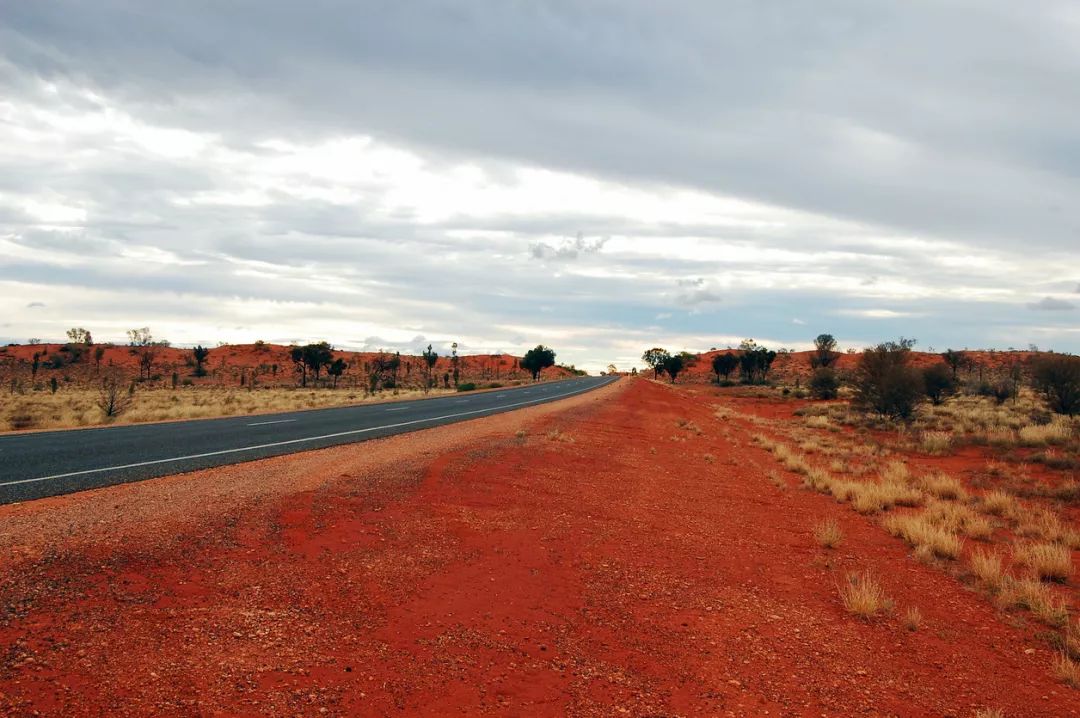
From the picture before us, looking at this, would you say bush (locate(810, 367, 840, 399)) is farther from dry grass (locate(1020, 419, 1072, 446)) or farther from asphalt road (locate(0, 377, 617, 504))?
asphalt road (locate(0, 377, 617, 504))

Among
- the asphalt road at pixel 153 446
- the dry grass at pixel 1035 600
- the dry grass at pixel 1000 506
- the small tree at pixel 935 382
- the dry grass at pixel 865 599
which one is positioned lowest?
the dry grass at pixel 1000 506

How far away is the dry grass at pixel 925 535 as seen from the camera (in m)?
10.2

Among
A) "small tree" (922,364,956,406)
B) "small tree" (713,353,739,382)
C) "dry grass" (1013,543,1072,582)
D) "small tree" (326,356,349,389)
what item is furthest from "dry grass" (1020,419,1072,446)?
"small tree" (713,353,739,382)

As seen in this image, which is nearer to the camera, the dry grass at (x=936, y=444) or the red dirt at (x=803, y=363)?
the dry grass at (x=936, y=444)

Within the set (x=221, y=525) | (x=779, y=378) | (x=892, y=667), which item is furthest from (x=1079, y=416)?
(x=779, y=378)

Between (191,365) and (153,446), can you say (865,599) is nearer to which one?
(153,446)

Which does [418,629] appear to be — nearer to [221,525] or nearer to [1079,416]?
[221,525]

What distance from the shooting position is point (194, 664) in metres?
4.50

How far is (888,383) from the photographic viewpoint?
33.2 meters

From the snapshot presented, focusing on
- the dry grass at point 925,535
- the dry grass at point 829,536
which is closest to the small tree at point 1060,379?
the dry grass at point 925,535

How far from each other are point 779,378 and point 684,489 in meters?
93.8

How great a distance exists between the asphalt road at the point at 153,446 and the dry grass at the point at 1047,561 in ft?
44.1

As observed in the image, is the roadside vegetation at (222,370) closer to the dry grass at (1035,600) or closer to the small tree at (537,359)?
the small tree at (537,359)

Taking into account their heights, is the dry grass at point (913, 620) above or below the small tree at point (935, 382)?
below
